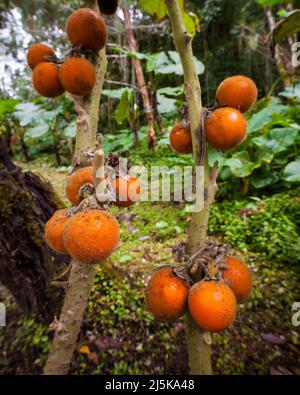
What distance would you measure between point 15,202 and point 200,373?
121cm

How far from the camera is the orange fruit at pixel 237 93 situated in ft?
2.84

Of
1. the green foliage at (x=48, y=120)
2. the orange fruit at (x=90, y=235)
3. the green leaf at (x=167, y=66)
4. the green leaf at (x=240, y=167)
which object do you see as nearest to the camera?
the orange fruit at (x=90, y=235)

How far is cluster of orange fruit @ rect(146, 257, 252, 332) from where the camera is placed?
2.74 feet

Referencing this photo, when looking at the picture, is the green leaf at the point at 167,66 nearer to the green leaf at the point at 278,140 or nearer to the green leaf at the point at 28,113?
the green leaf at the point at 278,140

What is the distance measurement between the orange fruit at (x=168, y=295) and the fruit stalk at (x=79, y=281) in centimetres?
22

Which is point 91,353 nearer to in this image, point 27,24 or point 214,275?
point 214,275

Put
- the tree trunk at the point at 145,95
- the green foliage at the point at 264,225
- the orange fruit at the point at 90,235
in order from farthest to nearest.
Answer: the tree trunk at the point at 145,95 → the green foliage at the point at 264,225 → the orange fruit at the point at 90,235

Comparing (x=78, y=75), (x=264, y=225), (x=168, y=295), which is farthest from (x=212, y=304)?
(x=264, y=225)

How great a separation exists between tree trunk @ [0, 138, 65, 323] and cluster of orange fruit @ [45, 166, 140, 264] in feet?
2.81

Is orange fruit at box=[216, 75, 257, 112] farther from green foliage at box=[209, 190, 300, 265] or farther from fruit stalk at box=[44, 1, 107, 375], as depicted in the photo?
green foliage at box=[209, 190, 300, 265]

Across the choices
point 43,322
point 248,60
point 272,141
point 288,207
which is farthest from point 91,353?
Result: point 248,60

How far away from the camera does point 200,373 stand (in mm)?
1058

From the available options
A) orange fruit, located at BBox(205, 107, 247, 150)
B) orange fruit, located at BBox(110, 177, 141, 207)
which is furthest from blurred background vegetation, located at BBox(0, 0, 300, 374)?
orange fruit, located at BBox(110, 177, 141, 207)

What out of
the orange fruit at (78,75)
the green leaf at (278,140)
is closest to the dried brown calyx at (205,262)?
the orange fruit at (78,75)
